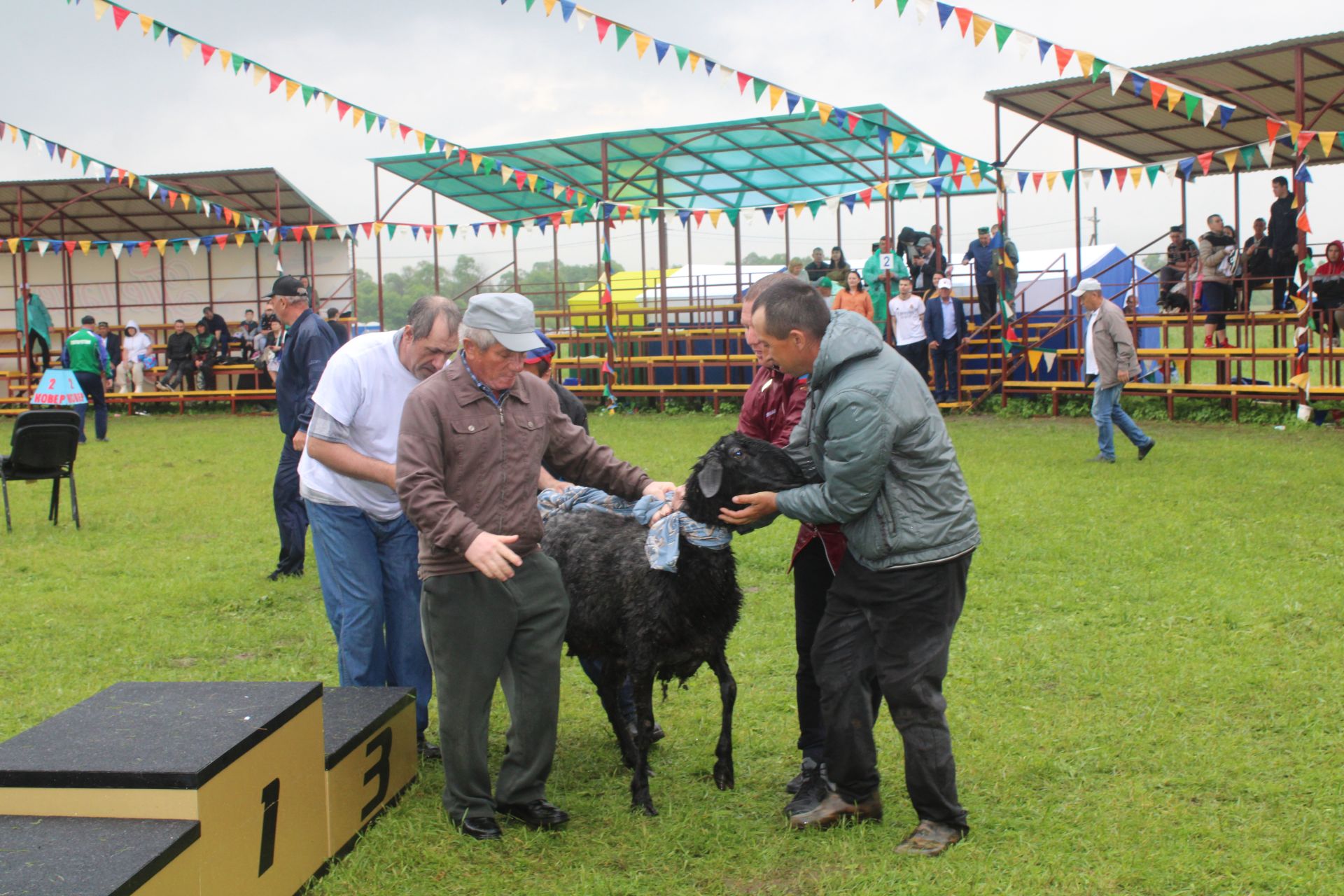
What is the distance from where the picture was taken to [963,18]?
11.4m

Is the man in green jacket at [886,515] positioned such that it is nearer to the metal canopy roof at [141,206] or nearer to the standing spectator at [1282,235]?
the standing spectator at [1282,235]

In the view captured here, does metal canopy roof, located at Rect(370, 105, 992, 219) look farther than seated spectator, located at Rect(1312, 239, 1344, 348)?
Yes

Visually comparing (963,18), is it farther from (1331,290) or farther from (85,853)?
(85,853)

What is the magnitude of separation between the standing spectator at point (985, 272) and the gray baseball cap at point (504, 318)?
15.9 metres

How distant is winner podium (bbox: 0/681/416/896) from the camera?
2.78 metres

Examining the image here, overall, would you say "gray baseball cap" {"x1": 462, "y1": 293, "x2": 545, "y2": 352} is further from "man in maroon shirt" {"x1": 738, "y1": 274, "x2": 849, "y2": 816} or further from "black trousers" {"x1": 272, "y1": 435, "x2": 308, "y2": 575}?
"black trousers" {"x1": 272, "y1": 435, "x2": 308, "y2": 575}

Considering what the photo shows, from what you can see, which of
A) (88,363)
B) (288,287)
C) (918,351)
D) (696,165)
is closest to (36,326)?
(88,363)

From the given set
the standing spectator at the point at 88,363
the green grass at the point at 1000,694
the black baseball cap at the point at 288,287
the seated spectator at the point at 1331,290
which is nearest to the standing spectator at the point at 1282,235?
the seated spectator at the point at 1331,290

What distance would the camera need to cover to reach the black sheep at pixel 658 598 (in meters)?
4.02

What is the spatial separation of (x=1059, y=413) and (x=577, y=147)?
407 inches

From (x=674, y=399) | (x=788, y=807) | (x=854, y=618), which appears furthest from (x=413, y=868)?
(x=674, y=399)

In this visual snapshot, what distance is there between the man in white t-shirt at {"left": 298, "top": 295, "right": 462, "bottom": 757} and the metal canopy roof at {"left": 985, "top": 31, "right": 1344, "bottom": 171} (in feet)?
38.7

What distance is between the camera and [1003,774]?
445 cm

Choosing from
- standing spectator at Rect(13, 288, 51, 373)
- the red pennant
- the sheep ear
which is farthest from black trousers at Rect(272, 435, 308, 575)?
standing spectator at Rect(13, 288, 51, 373)
